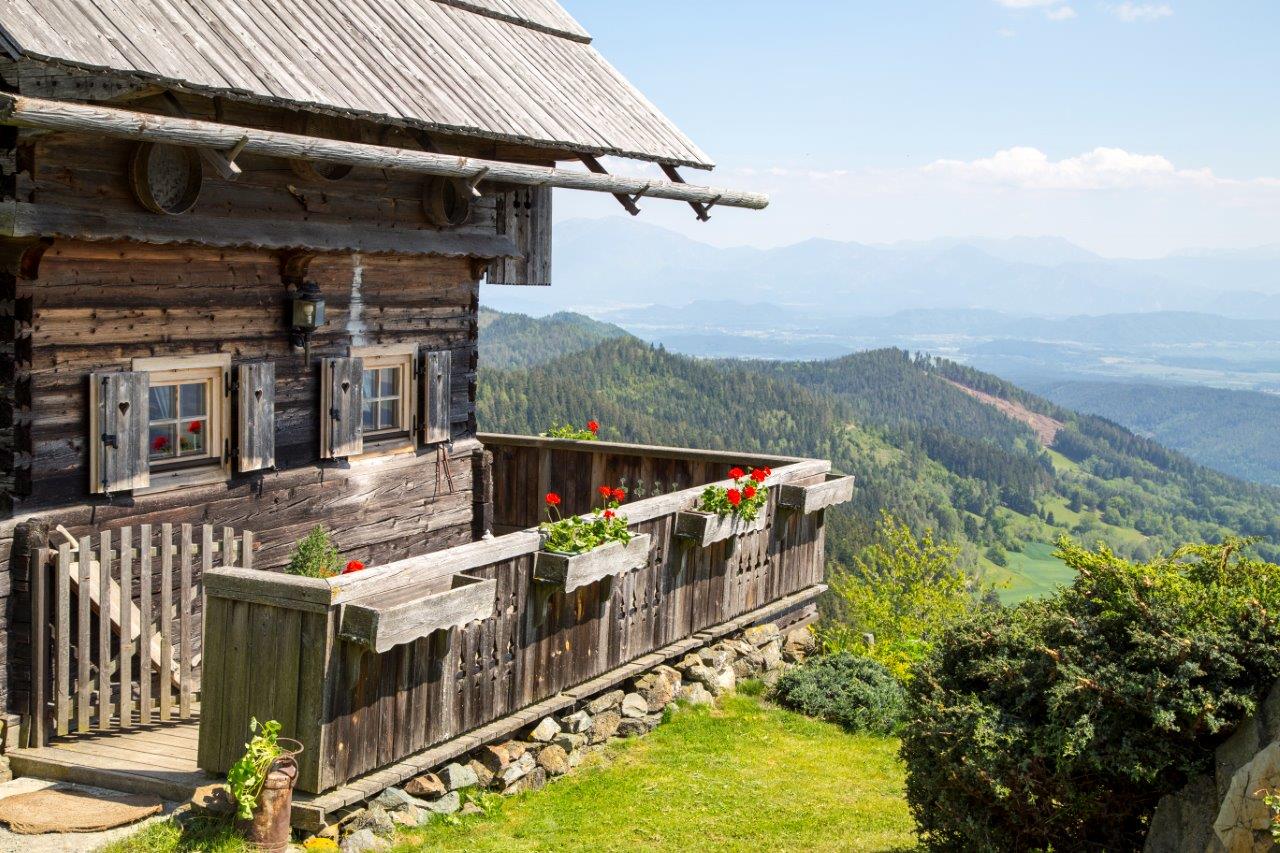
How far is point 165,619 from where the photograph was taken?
8.38m

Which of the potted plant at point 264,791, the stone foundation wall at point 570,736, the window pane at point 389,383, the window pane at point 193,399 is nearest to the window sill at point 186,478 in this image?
the window pane at point 193,399

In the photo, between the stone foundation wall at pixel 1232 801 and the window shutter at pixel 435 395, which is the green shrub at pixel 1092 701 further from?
the window shutter at pixel 435 395

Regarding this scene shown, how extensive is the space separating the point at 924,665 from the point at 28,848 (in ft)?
15.6

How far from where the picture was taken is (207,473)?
9.82 m

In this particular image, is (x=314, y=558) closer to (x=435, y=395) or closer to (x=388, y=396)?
(x=388, y=396)

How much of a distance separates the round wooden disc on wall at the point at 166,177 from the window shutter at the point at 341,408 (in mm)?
2150

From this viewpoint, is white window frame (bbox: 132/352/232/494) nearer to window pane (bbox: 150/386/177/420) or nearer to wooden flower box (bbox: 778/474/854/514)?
window pane (bbox: 150/386/177/420)

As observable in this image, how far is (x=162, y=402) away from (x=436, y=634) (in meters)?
3.23

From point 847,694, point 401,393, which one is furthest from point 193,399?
point 847,694

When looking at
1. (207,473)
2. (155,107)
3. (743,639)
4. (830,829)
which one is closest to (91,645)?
(207,473)

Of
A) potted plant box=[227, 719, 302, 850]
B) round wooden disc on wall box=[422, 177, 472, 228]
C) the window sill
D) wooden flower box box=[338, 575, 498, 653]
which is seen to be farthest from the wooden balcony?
round wooden disc on wall box=[422, 177, 472, 228]

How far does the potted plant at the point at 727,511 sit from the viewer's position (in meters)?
10.5

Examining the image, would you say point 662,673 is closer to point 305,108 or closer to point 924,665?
point 924,665

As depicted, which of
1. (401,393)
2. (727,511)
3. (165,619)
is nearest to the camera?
(165,619)
